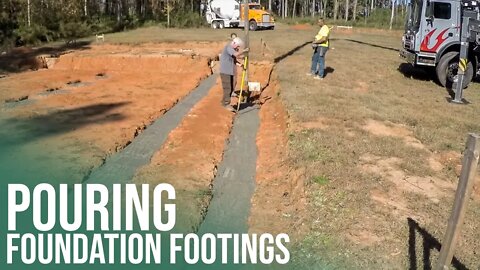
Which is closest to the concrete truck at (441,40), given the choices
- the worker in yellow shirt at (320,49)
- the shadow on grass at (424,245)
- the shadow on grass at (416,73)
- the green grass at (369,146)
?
the green grass at (369,146)

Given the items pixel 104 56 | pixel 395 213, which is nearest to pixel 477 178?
pixel 395 213

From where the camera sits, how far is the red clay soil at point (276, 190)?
562cm

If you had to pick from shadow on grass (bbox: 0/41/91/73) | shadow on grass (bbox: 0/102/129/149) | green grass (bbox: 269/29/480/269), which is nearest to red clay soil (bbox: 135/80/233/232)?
green grass (bbox: 269/29/480/269)

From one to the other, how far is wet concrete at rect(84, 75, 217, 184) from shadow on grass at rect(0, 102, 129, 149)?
107 centimetres

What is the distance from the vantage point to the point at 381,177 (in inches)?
262

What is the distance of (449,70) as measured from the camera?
47.1 ft

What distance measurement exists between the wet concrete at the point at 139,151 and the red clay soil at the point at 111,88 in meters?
0.20

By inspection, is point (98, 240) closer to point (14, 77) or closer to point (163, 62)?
point (14, 77)

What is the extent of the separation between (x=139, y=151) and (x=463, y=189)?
20.3 ft

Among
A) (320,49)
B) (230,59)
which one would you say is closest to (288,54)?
(320,49)

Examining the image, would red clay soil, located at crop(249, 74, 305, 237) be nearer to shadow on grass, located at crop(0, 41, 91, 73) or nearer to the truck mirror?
the truck mirror

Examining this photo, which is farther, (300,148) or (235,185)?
(300,148)

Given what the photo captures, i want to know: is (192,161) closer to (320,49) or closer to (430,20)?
(320,49)

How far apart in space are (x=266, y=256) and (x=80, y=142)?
4919mm
